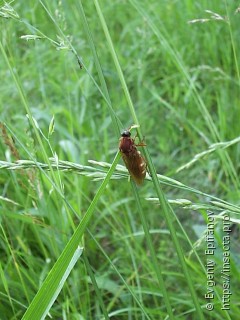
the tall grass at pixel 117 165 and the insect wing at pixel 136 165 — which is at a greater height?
the insect wing at pixel 136 165

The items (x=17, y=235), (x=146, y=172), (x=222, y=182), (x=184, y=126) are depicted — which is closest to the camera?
(x=146, y=172)

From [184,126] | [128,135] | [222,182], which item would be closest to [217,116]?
[184,126]

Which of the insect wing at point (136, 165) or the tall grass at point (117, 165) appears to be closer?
the insect wing at point (136, 165)

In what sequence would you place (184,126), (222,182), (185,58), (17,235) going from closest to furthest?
(17,235) < (222,182) < (184,126) < (185,58)

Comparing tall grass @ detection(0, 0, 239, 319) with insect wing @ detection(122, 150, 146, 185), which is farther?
tall grass @ detection(0, 0, 239, 319)

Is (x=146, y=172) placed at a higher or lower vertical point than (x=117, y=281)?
higher

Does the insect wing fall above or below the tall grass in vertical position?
above

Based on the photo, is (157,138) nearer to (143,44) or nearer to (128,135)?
(143,44)

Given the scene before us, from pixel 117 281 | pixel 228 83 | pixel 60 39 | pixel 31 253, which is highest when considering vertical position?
pixel 60 39
